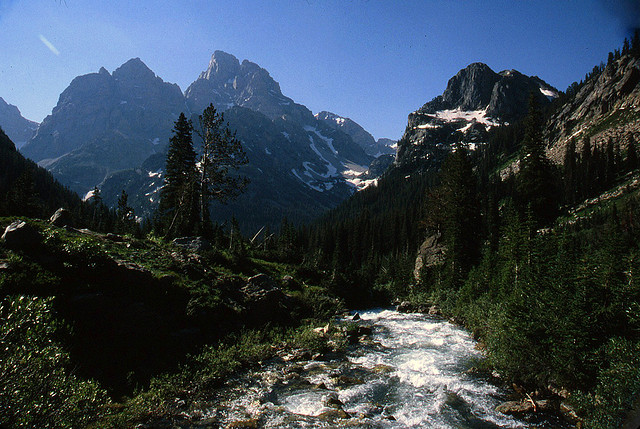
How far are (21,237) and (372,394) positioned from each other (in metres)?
14.5

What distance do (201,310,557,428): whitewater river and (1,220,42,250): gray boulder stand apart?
9.33 meters

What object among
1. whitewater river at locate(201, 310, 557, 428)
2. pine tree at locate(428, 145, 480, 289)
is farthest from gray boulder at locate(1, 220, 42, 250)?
pine tree at locate(428, 145, 480, 289)

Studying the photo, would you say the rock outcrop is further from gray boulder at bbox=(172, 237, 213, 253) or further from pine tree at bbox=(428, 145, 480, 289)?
gray boulder at bbox=(172, 237, 213, 253)

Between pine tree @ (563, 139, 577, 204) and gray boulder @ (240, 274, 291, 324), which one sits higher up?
pine tree @ (563, 139, 577, 204)

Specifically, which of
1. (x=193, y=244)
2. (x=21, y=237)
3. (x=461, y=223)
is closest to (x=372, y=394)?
(x=21, y=237)

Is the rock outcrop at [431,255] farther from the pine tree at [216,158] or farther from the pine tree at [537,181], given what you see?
the pine tree at [216,158]

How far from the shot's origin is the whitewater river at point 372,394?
9828 mm

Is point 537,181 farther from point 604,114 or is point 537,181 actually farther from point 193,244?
point 604,114

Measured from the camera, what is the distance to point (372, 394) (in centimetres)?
1199

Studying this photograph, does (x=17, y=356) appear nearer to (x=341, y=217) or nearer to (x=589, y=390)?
(x=589, y=390)

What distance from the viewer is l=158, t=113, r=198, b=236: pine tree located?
32.9 m

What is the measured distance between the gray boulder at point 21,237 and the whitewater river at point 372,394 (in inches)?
367

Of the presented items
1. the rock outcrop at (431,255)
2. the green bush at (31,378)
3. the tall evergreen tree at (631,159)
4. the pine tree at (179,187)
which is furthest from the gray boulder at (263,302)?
the tall evergreen tree at (631,159)

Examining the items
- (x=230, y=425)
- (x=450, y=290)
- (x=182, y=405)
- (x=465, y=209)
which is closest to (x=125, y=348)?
(x=182, y=405)
